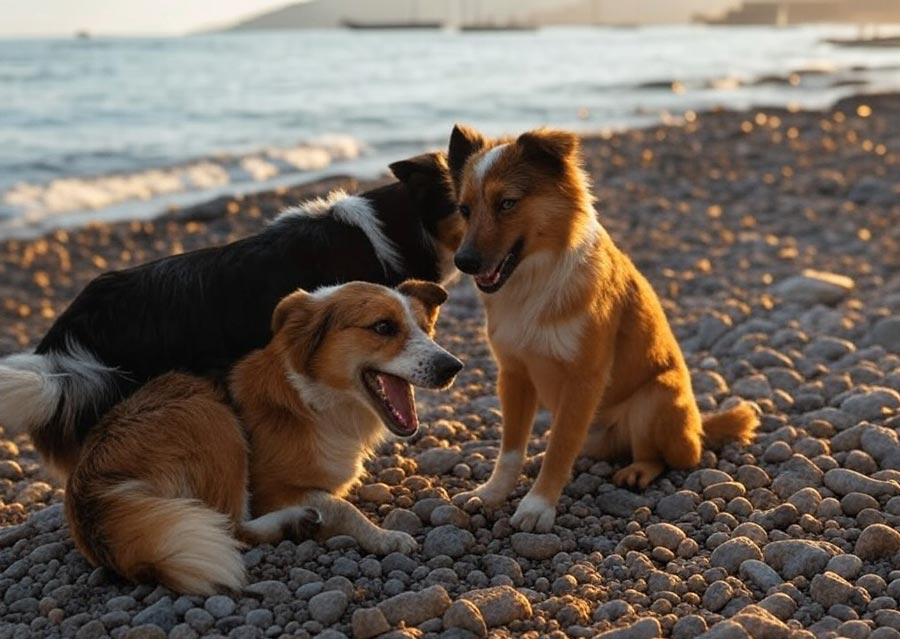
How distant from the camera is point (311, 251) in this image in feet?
16.4

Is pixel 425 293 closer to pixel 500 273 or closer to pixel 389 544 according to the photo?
pixel 500 273

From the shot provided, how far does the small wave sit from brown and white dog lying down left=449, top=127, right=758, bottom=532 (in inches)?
402

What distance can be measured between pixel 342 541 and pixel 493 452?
1394 millimetres

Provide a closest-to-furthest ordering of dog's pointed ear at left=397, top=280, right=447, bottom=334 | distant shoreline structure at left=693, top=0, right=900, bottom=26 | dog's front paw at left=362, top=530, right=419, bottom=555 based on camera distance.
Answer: dog's front paw at left=362, top=530, right=419, bottom=555
dog's pointed ear at left=397, top=280, right=447, bottom=334
distant shoreline structure at left=693, top=0, right=900, bottom=26

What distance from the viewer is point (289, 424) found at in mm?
4410

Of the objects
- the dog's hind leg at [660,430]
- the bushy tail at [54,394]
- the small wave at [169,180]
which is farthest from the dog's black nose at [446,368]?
the small wave at [169,180]

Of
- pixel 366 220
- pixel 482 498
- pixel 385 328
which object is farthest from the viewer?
pixel 366 220

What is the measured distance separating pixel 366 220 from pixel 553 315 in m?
1.11

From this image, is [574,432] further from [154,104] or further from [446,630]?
[154,104]

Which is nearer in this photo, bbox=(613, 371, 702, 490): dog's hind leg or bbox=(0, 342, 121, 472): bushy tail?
bbox=(0, 342, 121, 472): bushy tail

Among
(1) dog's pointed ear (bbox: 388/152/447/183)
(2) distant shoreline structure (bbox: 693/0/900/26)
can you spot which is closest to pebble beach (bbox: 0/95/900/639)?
(1) dog's pointed ear (bbox: 388/152/447/183)

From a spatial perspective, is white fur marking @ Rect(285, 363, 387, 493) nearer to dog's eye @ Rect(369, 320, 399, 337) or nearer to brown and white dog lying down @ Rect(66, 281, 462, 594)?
brown and white dog lying down @ Rect(66, 281, 462, 594)

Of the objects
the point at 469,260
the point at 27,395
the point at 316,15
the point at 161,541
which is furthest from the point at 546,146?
the point at 316,15

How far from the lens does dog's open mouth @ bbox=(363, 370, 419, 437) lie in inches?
173
